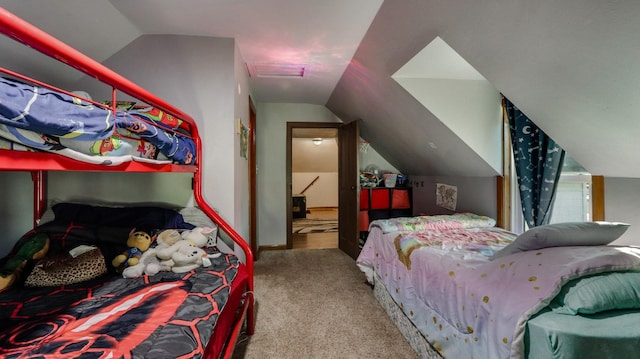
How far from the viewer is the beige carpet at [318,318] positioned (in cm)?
164

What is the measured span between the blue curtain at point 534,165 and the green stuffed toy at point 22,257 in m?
3.28

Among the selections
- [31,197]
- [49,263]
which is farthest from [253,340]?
[31,197]

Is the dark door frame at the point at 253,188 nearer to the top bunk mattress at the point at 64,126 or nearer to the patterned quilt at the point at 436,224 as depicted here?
the patterned quilt at the point at 436,224

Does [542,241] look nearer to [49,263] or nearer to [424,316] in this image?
[424,316]

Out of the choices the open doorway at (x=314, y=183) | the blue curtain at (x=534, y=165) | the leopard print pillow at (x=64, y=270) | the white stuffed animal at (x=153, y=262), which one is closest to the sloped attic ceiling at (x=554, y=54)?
the blue curtain at (x=534, y=165)

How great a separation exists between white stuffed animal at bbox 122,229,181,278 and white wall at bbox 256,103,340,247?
216 centimetres

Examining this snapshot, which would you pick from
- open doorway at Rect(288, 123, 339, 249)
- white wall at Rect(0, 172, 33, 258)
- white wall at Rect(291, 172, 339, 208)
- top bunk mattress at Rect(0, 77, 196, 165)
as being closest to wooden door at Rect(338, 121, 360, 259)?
open doorway at Rect(288, 123, 339, 249)

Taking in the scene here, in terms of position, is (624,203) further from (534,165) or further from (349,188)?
(349,188)

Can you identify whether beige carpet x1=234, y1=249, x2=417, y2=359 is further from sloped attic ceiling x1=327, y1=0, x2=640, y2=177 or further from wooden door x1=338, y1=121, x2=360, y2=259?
sloped attic ceiling x1=327, y1=0, x2=640, y2=177

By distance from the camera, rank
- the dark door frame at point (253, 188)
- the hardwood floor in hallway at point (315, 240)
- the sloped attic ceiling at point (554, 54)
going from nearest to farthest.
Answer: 1. the sloped attic ceiling at point (554, 54)
2. the dark door frame at point (253, 188)
3. the hardwood floor in hallway at point (315, 240)

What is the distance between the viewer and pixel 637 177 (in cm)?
143

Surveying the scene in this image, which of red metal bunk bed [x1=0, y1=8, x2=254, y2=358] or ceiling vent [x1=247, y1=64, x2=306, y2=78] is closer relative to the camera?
red metal bunk bed [x1=0, y1=8, x2=254, y2=358]

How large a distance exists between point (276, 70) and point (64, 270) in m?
2.27

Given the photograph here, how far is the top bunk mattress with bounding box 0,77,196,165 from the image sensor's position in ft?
2.11
